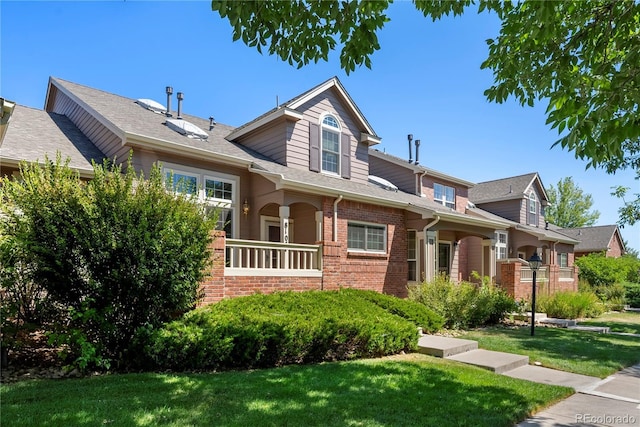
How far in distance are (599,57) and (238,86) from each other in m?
7.74

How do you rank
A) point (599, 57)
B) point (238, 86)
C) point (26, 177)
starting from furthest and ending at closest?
point (238, 86)
point (26, 177)
point (599, 57)

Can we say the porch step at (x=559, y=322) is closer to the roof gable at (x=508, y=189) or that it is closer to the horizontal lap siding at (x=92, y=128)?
the roof gable at (x=508, y=189)

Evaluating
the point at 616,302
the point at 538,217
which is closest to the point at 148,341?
the point at 616,302

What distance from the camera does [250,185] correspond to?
42.5 feet

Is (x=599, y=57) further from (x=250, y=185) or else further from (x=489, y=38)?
(x=250, y=185)

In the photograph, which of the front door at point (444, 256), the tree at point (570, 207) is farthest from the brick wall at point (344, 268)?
the tree at point (570, 207)

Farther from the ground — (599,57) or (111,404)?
(599,57)

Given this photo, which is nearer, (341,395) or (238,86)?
(341,395)

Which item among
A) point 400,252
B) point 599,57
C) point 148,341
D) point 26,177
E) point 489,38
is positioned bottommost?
point 148,341

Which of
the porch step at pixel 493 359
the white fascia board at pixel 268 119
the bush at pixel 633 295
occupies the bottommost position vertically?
the bush at pixel 633 295

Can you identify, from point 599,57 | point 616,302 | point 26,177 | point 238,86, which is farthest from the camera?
point 616,302

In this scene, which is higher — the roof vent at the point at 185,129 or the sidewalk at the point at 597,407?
the roof vent at the point at 185,129

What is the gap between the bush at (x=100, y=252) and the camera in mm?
A: 5969

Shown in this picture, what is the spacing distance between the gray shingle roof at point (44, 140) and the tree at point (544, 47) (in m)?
7.06
